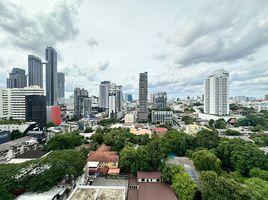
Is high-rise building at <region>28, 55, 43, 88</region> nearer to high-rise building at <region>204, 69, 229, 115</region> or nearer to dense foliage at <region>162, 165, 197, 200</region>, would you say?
high-rise building at <region>204, 69, 229, 115</region>

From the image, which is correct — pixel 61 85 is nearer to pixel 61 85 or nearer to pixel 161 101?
pixel 61 85

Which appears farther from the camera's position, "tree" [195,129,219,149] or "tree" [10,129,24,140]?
"tree" [10,129,24,140]

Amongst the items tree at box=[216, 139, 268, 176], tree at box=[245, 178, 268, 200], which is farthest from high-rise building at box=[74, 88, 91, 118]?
tree at box=[245, 178, 268, 200]

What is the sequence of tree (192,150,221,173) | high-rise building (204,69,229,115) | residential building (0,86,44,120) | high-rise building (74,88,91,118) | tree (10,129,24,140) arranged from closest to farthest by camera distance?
tree (192,150,221,173), tree (10,129,24,140), residential building (0,86,44,120), high-rise building (204,69,229,115), high-rise building (74,88,91,118)

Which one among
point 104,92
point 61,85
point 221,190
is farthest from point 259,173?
point 61,85

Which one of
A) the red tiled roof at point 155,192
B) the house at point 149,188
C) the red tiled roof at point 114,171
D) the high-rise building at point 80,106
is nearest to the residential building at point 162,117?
the high-rise building at point 80,106

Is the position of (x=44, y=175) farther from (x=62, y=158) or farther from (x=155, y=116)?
(x=155, y=116)

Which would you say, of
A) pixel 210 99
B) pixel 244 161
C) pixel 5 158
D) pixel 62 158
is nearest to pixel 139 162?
pixel 62 158

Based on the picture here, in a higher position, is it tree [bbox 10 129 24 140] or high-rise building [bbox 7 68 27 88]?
high-rise building [bbox 7 68 27 88]
